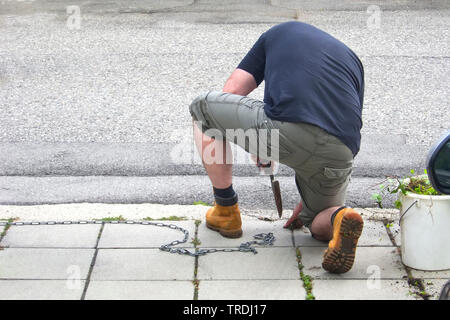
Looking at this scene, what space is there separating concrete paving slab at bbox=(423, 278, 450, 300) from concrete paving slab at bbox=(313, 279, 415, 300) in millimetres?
92

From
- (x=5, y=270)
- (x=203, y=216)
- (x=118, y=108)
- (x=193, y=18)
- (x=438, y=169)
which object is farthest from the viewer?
(x=193, y=18)

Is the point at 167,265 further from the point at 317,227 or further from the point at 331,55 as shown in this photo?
the point at 331,55

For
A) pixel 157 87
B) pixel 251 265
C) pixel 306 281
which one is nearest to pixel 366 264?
pixel 306 281

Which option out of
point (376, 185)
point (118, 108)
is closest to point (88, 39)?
point (118, 108)

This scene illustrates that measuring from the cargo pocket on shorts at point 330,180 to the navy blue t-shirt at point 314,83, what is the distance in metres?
→ 0.13

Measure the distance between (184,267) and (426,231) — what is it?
122cm

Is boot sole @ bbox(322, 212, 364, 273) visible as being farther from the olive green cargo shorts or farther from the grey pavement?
the olive green cargo shorts

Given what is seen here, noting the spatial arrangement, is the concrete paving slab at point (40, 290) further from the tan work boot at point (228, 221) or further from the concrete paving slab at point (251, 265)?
the tan work boot at point (228, 221)

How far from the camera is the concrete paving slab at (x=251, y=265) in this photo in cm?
364

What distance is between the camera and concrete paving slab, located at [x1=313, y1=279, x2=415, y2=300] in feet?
11.3

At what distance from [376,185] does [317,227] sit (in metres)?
1.21

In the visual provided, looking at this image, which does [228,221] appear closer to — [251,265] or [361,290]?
[251,265]

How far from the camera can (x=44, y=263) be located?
3742 mm

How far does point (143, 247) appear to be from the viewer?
3932 millimetres
